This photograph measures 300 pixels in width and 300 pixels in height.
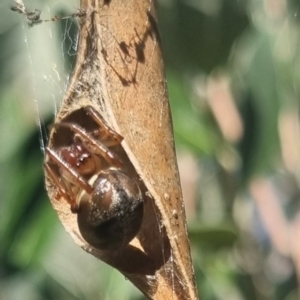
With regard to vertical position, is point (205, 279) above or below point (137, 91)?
below

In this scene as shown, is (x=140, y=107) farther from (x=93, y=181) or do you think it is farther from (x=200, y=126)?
(x=200, y=126)

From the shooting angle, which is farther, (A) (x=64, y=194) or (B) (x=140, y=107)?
(A) (x=64, y=194)

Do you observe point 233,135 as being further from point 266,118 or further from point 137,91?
point 137,91

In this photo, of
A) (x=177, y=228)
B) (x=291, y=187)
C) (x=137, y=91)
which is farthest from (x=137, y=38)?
(x=291, y=187)

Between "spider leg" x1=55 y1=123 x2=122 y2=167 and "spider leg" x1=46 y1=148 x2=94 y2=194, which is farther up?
"spider leg" x1=55 y1=123 x2=122 y2=167

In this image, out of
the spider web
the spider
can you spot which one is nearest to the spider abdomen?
the spider

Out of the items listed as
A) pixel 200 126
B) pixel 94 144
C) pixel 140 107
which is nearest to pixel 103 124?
pixel 140 107

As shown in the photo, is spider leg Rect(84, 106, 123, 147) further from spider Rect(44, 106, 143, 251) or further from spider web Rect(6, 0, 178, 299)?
spider web Rect(6, 0, 178, 299)

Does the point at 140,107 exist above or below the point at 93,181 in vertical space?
above
